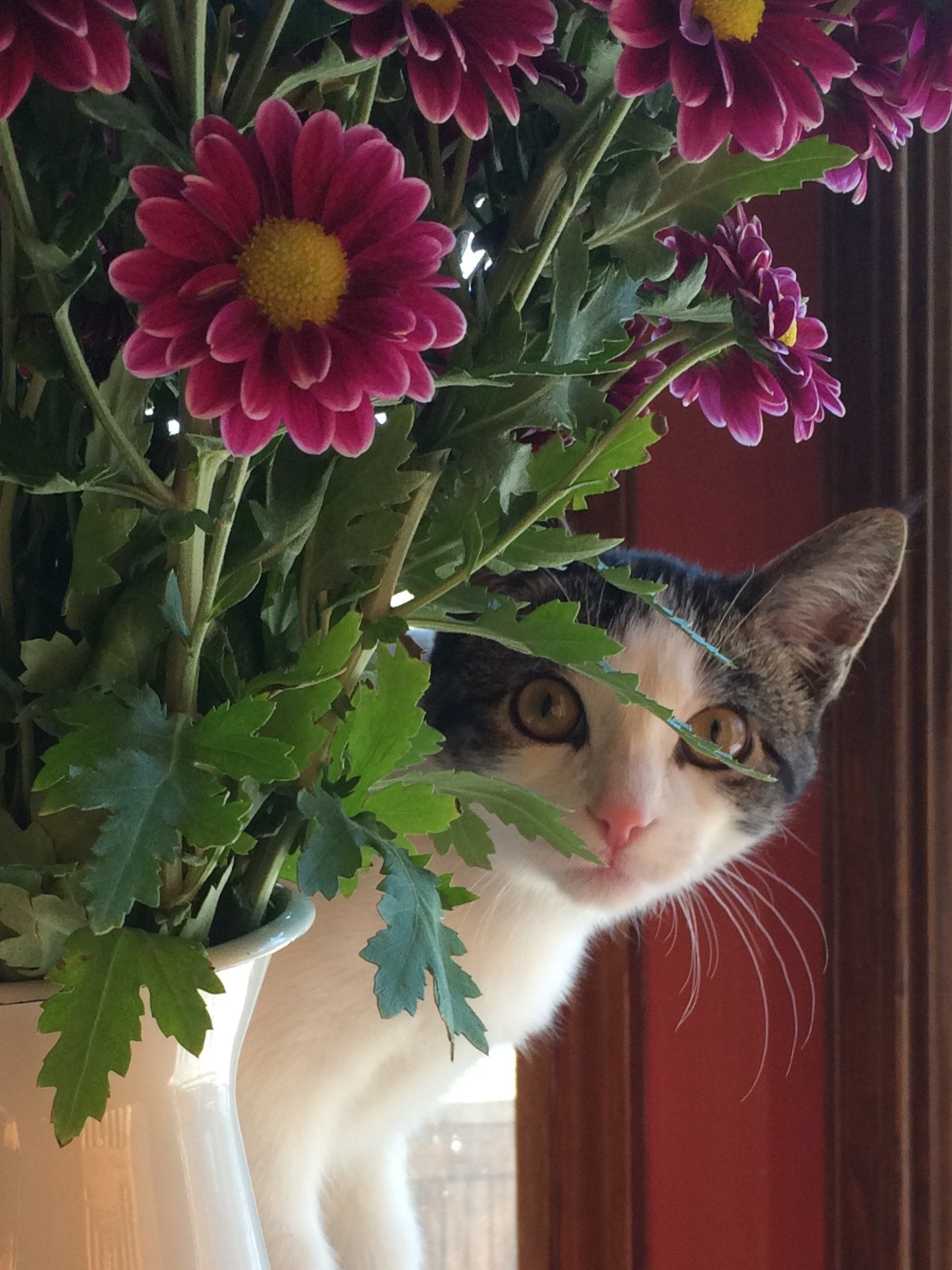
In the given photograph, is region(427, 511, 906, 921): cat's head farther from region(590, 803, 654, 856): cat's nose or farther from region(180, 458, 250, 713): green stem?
region(180, 458, 250, 713): green stem

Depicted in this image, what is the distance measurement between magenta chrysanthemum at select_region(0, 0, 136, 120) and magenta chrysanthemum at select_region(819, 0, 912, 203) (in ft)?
0.74

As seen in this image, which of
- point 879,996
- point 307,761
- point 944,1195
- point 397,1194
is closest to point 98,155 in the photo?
point 307,761

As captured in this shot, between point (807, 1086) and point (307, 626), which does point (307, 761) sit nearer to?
point (307, 626)

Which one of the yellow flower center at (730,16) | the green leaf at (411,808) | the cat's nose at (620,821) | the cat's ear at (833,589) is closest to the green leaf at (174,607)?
the green leaf at (411,808)

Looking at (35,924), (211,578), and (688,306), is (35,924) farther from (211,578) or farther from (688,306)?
(688,306)

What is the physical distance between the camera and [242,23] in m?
0.33

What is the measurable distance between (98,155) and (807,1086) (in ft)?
3.80

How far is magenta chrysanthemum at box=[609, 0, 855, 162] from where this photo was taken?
267mm

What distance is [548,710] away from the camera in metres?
0.75

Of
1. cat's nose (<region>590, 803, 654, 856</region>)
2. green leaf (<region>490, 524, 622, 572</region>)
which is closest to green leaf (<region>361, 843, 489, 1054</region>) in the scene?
green leaf (<region>490, 524, 622, 572</region>)

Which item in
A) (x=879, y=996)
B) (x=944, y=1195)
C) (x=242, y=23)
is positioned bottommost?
(x=944, y=1195)

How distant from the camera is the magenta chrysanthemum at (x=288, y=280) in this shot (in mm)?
249

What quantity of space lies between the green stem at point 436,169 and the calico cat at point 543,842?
43 cm

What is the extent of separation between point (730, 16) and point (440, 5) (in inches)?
3.0
